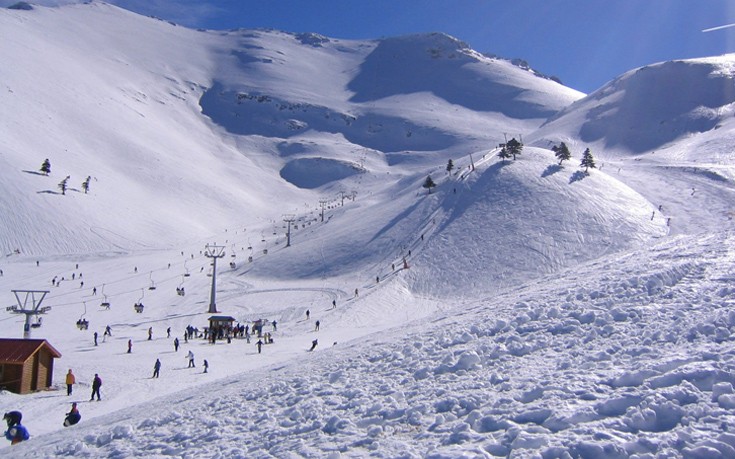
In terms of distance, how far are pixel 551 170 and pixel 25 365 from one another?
57.2 m

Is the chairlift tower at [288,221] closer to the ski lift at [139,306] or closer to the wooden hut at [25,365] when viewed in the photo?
the ski lift at [139,306]

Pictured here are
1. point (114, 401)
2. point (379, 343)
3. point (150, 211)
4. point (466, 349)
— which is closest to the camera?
point (466, 349)

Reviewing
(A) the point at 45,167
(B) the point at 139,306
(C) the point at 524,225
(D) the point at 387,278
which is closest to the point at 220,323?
(B) the point at 139,306

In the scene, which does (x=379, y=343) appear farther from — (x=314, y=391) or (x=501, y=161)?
(x=501, y=161)

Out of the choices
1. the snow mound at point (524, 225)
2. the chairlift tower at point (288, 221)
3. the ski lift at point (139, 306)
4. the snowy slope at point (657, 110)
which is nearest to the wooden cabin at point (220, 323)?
the ski lift at point (139, 306)

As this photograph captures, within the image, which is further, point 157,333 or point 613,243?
point 613,243

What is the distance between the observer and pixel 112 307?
1897 inches

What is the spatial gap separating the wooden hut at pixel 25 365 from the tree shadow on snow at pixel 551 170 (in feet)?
176

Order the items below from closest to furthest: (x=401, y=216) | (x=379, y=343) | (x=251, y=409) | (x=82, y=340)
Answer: (x=251, y=409) → (x=379, y=343) → (x=82, y=340) → (x=401, y=216)

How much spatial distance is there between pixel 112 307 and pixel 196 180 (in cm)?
7574

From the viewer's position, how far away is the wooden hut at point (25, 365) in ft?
72.7

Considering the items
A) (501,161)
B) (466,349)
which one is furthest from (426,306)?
(501,161)

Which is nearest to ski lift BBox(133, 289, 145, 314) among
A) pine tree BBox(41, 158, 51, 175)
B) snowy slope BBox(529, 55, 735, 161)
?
pine tree BBox(41, 158, 51, 175)

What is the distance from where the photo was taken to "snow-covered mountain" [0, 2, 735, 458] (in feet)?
27.4
